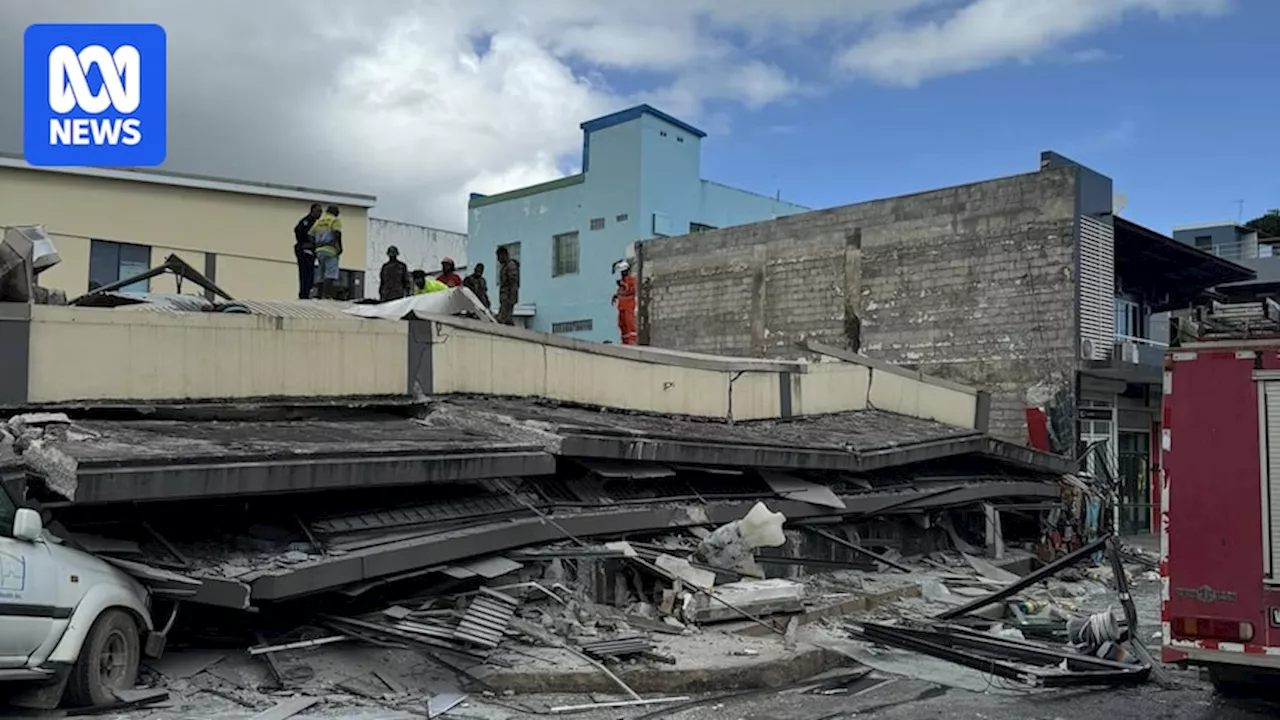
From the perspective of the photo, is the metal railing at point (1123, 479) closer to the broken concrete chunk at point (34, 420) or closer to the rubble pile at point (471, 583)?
the rubble pile at point (471, 583)

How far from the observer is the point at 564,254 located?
3600 cm

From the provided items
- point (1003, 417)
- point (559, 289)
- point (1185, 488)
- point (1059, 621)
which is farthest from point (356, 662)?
point (559, 289)

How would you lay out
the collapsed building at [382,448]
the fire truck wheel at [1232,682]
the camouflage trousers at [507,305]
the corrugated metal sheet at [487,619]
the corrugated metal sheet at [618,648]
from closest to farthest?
the fire truck wheel at [1232,682] < the collapsed building at [382,448] < the corrugated metal sheet at [487,619] < the corrugated metal sheet at [618,648] < the camouflage trousers at [507,305]

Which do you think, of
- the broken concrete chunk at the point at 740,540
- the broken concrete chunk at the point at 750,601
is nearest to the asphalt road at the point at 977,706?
the broken concrete chunk at the point at 750,601

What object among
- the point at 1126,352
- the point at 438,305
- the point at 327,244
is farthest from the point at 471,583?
the point at 1126,352

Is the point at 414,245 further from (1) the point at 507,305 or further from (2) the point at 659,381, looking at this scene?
(2) the point at 659,381

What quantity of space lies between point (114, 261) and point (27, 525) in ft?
59.4

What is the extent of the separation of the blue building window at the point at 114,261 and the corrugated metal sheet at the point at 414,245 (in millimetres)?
15251

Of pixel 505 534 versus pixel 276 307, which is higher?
pixel 276 307

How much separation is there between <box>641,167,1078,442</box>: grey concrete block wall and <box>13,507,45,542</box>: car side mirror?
1953 centimetres

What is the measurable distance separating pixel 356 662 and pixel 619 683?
205 cm

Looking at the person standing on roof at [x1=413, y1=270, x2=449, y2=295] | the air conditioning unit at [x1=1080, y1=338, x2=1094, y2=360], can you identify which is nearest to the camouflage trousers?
the person standing on roof at [x1=413, y1=270, x2=449, y2=295]

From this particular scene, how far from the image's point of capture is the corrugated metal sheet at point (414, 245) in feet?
131

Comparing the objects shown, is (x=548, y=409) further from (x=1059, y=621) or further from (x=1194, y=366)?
(x=1194, y=366)
